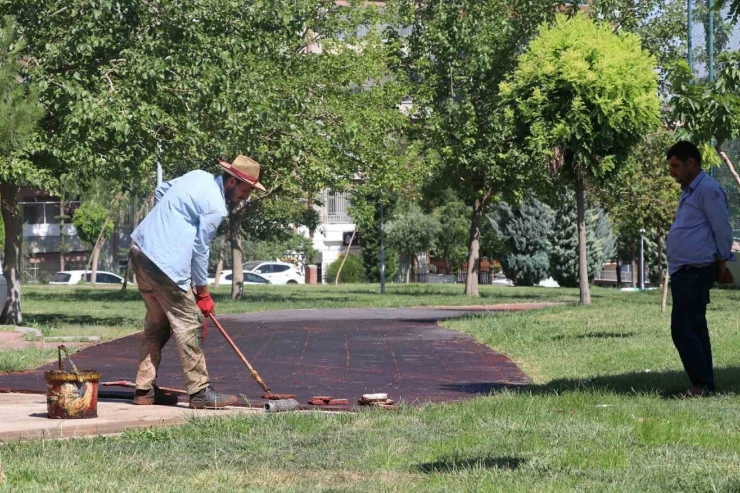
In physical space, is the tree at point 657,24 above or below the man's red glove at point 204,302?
above

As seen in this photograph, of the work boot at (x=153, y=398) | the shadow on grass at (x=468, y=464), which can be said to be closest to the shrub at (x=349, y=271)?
the work boot at (x=153, y=398)

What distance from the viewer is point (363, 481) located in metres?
5.53

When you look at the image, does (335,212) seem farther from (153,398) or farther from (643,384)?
(153,398)

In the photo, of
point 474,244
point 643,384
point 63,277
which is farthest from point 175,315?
point 63,277

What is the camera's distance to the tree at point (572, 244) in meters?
52.6

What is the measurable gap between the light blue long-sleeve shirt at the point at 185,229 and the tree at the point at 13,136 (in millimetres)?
2862

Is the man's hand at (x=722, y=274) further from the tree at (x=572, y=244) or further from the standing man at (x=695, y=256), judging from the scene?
the tree at (x=572, y=244)

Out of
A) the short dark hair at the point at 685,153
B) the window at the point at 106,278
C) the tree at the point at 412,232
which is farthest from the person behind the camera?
the tree at the point at 412,232

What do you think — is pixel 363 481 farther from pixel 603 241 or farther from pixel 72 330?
pixel 603 241

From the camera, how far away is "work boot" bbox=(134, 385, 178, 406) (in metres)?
8.73

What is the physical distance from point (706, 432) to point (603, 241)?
Result: 1882 inches

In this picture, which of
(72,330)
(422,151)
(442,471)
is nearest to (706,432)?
(442,471)

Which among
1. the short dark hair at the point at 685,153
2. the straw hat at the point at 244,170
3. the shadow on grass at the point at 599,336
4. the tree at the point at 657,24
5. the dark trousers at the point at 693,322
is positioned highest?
the tree at the point at 657,24

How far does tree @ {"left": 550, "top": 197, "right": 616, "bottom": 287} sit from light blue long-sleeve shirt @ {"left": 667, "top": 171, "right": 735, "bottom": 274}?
1710 inches
